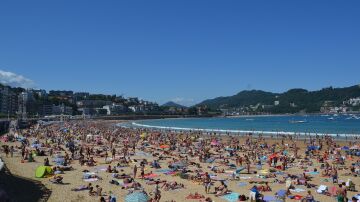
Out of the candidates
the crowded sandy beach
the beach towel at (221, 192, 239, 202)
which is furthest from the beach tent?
the beach towel at (221, 192, 239, 202)

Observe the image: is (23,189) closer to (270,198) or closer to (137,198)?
(137,198)

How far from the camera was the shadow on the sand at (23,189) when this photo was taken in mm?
16688

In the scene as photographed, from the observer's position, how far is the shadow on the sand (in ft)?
54.7

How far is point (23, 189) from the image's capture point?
18188mm

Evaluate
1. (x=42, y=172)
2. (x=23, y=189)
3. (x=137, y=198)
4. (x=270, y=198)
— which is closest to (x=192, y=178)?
→ (x=270, y=198)

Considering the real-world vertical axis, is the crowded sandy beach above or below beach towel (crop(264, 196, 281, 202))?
above

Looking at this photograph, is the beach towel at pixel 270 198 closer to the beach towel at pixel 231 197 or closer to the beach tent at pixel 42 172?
the beach towel at pixel 231 197

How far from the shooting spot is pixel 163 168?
84.3 feet

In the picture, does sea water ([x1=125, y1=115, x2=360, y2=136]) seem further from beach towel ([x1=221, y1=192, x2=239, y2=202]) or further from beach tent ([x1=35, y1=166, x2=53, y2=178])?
beach tent ([x1=35, y1=166, x2=53, y2=178])

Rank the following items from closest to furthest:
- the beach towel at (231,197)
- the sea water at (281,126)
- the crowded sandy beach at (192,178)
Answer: the beach towel at (231,197) < the crowded sandy beach at (192,178) < the sea water at (281,126)

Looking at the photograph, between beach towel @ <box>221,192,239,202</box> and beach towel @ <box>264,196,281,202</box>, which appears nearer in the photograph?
beach towel @ <box>264,196,281,202</box>

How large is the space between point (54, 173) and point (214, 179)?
887cm

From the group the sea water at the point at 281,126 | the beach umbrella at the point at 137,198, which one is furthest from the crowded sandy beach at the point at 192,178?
the sea water at the point at 281,126

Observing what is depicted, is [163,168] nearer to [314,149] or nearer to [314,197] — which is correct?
[314,197]
